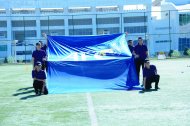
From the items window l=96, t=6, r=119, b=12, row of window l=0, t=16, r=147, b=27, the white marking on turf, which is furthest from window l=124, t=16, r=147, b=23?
the white marking on turf

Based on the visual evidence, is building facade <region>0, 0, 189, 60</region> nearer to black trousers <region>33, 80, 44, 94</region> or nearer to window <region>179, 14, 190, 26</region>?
window <region>179, 14, 190, 26</region>

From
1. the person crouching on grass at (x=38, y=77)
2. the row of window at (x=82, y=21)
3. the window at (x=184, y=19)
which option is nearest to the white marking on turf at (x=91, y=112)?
the person crouching on grass at (x=38, y=77)

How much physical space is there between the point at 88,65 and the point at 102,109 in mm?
4291

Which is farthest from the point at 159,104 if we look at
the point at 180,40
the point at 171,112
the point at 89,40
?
the point at 180,40

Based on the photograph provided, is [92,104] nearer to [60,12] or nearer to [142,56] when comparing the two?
[142,56]

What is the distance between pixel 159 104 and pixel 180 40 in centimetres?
5990

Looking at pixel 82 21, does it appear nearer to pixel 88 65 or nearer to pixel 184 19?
pixel 184 19

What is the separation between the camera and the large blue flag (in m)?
12.3

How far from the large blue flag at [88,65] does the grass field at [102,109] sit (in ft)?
3.45

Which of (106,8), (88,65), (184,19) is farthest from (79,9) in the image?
(88,65)

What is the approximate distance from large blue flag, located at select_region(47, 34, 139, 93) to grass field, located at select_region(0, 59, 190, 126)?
1.05m

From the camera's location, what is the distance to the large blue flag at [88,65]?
12.3m

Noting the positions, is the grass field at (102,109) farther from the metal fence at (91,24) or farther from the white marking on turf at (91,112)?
the metal fence at (91,24)

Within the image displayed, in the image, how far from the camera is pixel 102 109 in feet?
27.6
